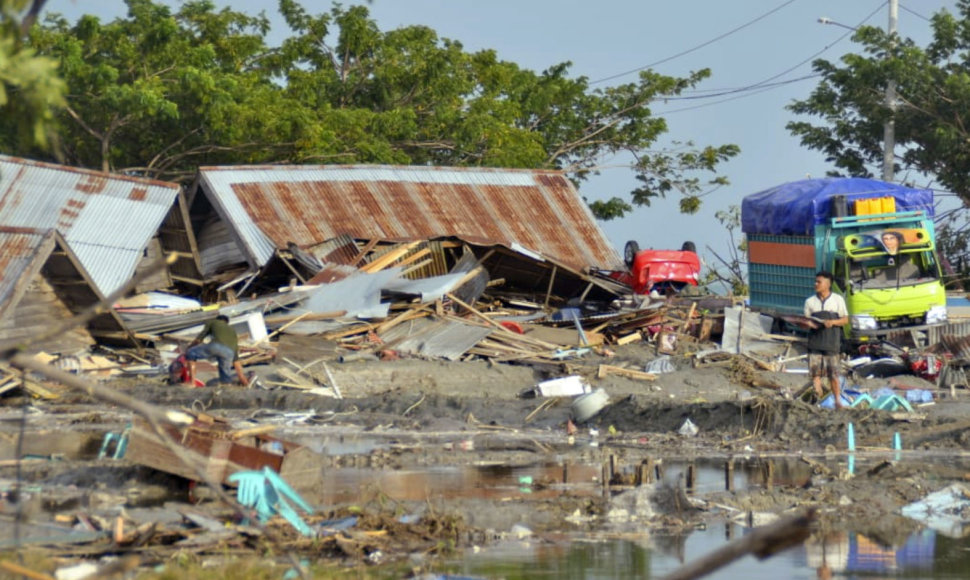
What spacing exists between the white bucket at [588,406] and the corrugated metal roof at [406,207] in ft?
31.9

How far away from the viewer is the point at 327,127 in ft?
111

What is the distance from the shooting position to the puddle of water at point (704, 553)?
30.5ft

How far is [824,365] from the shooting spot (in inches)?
656

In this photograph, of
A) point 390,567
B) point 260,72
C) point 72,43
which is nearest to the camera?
point 390,567

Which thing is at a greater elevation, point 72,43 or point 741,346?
point 72,43

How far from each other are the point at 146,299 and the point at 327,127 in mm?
10120

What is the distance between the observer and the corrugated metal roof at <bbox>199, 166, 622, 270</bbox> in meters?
26.6

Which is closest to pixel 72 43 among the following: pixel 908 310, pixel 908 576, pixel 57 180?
pixel 57 180

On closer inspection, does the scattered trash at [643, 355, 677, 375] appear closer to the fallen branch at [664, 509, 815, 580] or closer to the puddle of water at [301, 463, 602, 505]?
the puddle of water at [301, 463, 602, 505]

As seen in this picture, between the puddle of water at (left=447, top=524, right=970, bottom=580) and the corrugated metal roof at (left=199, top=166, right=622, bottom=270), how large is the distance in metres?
16.3

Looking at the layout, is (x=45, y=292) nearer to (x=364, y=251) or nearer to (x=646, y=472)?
(x=364, y=251)

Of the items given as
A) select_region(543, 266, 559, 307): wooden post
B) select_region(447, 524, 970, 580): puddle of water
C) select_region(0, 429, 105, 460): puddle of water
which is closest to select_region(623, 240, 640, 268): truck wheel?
select_region(543, 266, 559, 307): wooden post

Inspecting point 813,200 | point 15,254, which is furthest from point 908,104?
point 15,254

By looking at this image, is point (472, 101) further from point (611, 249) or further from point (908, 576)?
point (908, 576)
